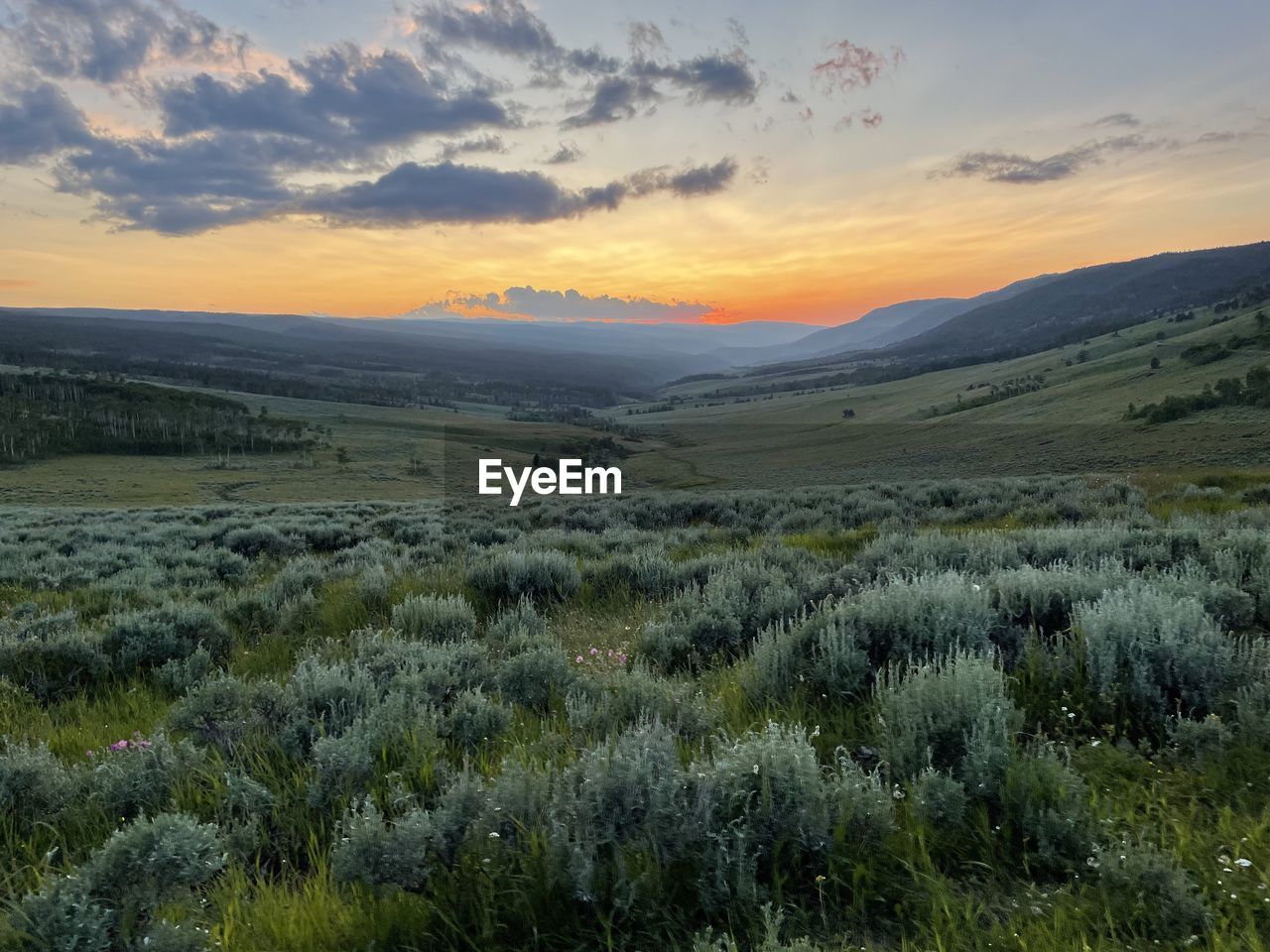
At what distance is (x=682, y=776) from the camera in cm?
261

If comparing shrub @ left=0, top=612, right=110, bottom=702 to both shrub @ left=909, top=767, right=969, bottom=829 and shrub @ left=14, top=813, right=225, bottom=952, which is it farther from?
shrub @ left=909, top=767, right=969, bottom=829

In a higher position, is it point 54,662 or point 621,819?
point 621,819

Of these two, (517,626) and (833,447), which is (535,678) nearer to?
(517,626)

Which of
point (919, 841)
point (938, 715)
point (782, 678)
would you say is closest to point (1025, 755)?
point (938, 715)

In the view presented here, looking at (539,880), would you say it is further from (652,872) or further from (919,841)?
(919,841)

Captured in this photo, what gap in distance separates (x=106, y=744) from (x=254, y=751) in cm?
119

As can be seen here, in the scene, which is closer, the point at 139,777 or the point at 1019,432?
the point at 139,777

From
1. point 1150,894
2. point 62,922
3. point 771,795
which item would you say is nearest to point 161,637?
point 62,922

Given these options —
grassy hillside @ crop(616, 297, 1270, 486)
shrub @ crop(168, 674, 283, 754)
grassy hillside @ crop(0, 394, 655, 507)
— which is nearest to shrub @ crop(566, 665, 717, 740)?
shrub @ crop(168, 674, 283, 754)

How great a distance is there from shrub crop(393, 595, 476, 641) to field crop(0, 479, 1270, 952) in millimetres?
50

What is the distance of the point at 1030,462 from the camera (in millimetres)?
51906

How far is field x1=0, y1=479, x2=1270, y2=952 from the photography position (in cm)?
219

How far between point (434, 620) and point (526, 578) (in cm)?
166

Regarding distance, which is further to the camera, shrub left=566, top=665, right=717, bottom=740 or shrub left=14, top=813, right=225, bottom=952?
shrub left=566, top=665, right=717, bottom=740
